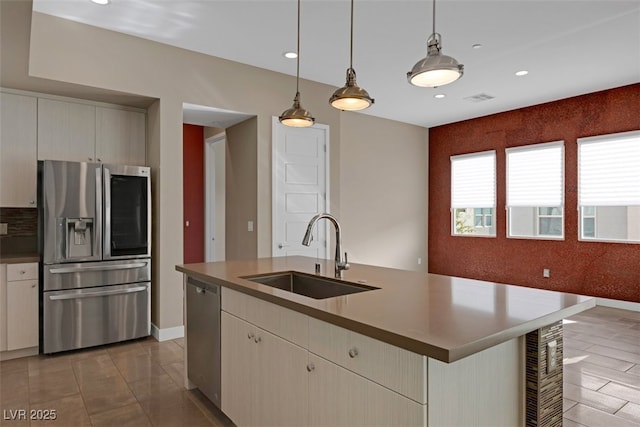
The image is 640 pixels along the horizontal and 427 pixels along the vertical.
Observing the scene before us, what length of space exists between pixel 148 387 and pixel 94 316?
1.21m

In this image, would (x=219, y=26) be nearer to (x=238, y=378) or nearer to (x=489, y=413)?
(x=238, y=378)

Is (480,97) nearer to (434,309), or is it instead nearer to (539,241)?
(539,241)

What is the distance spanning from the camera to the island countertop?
3.97 ft

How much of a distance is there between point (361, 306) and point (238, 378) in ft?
3.31

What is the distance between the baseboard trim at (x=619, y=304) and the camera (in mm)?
5060

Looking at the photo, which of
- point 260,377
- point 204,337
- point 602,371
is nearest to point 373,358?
point 260,377

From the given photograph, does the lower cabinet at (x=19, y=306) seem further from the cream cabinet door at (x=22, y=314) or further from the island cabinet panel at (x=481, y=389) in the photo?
the island cabinet panel at (x=481, y=389)

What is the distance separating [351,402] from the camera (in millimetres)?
1454

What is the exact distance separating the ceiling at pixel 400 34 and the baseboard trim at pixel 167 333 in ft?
8.03

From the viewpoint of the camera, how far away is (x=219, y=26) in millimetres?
3602

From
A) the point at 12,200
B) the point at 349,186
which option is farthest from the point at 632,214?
the point at 12,200

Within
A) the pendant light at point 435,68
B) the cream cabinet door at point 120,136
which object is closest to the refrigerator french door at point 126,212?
the cream cabinet door at point 120,136

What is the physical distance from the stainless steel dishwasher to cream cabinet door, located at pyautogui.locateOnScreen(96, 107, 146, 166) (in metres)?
2.17

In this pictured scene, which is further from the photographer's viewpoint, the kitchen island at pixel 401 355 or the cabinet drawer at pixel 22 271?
the cabinet drawer at pixel 22 271
